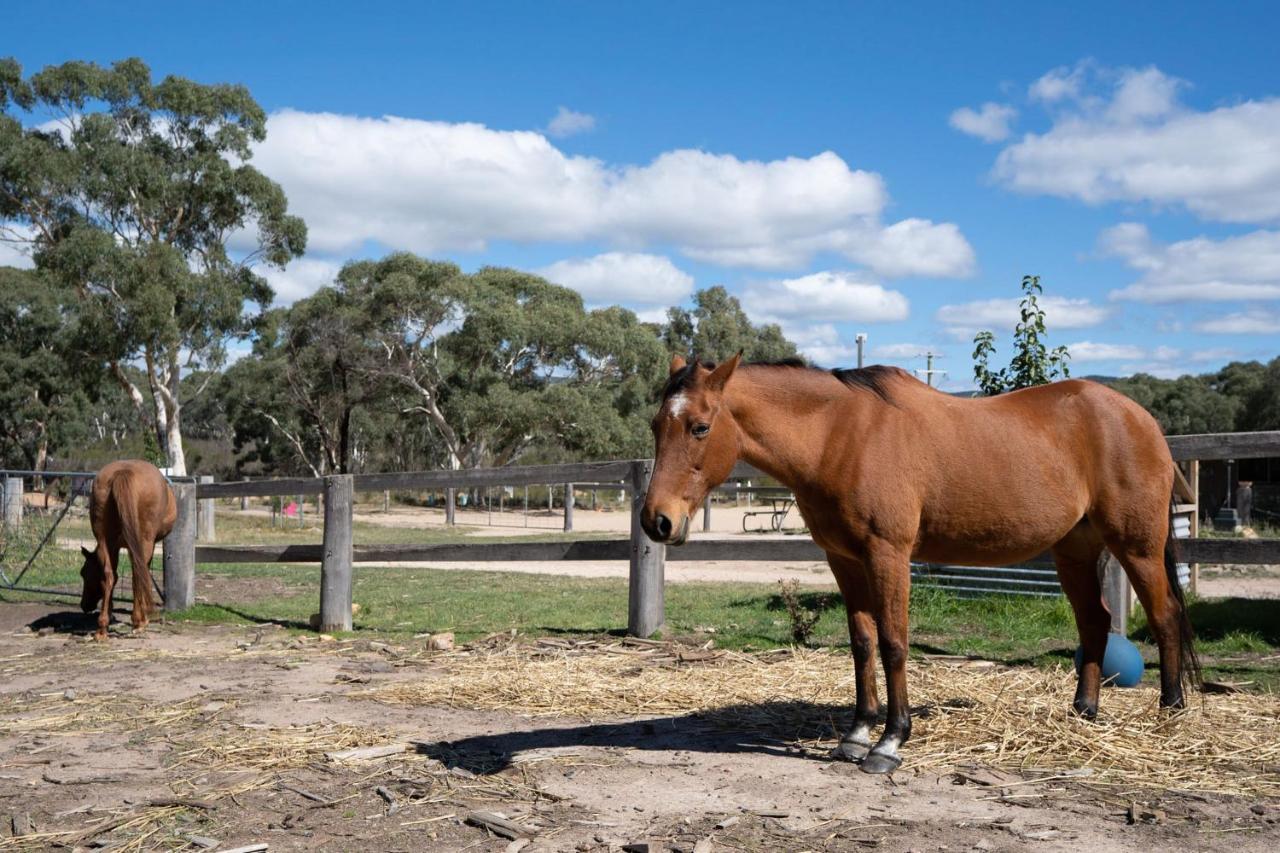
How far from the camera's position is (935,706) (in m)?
5.50

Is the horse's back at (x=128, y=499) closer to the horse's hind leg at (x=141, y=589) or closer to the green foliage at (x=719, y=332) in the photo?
the horse's hind leg at (x=141, y=589)

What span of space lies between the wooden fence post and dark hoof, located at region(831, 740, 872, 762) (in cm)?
575

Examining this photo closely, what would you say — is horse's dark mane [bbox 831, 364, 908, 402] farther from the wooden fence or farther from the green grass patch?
the green grass patch

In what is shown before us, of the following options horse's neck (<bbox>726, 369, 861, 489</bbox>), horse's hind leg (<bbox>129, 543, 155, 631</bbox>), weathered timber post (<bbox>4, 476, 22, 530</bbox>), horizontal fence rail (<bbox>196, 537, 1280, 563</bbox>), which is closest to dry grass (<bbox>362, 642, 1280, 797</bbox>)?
horizontal fence rail (<bbox>196, 537, 1280, 563</bbox>)

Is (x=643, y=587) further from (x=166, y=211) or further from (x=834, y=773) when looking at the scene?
(x=166, y=211)

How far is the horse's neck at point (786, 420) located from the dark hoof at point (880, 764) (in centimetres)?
128

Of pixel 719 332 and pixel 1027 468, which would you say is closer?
pixel 1027 468

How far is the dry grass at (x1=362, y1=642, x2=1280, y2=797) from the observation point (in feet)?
14.9

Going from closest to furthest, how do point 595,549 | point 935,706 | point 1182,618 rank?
point 1182,618 → point 935,706 → point 595,549

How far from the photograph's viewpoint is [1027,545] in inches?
199

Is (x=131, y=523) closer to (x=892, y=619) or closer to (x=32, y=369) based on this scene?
(x=892, y=619)

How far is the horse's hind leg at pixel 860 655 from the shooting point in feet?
15.6

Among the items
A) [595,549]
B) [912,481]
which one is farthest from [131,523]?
[912,481]

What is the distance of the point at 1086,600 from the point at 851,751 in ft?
5.85
